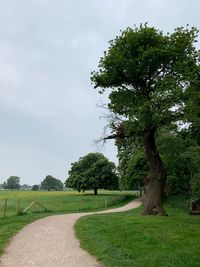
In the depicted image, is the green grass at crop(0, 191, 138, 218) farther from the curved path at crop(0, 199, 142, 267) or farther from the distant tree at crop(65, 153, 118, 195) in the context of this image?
the curved path at crop(0, 199, 142, 267)

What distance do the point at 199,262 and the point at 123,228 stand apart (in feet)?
25.9

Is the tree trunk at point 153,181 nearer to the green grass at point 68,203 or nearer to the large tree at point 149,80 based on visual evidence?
the large tree at point 149,80

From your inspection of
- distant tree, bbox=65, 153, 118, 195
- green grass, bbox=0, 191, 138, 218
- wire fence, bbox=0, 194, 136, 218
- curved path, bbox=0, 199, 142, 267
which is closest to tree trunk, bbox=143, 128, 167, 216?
wire fence, bbox=0, 194, 136, 218

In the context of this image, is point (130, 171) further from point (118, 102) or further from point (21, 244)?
point (21, 244)

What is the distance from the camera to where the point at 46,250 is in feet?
47.4

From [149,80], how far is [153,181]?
7056mm

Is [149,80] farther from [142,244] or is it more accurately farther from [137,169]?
[137,169]

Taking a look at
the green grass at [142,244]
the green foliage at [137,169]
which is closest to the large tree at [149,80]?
the green grass at [142,244]

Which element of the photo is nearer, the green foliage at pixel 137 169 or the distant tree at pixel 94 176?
the green foliage at pixel 137 169

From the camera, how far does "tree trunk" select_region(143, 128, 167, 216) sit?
95.3ft

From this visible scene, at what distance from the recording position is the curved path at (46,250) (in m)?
12.1

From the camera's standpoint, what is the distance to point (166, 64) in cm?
2758

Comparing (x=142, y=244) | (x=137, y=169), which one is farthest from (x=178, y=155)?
(x=142, y=244)

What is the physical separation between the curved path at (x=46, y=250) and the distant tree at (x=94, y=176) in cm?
5797
